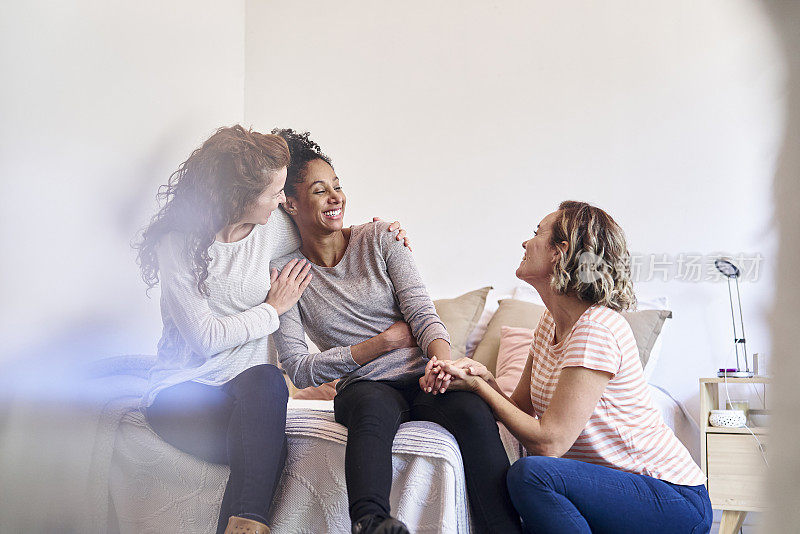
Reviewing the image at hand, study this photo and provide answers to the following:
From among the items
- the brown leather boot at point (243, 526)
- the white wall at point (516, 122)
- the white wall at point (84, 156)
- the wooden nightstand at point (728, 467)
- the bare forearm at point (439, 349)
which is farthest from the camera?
the white wall at point (516, 122)

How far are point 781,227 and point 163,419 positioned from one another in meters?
0.93

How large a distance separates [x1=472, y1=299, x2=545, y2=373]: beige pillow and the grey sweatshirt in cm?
62

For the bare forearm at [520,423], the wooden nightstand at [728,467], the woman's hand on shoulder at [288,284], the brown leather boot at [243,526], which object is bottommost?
the wooden nightstand at [728,467]

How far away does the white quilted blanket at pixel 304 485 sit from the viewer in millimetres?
947

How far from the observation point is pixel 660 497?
93cm

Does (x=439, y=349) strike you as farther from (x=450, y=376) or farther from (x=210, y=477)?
(x=210, y=477)

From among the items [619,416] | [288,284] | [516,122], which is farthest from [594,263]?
[516,122]

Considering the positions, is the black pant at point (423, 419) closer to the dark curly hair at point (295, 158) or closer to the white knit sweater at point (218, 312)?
the white knit sweater at point (218, 312)

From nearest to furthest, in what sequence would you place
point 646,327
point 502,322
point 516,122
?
point 646,327 < point 502,322 < point 516,122

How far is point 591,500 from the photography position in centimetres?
91

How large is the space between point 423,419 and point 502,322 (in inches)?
30.7

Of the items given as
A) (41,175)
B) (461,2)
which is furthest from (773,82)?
(461,2)

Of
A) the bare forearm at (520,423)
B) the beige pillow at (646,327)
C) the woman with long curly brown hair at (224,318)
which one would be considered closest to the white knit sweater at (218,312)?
the woman with long curly brown hair at (224,318)

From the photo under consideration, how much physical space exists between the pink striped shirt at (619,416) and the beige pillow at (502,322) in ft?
2.43
